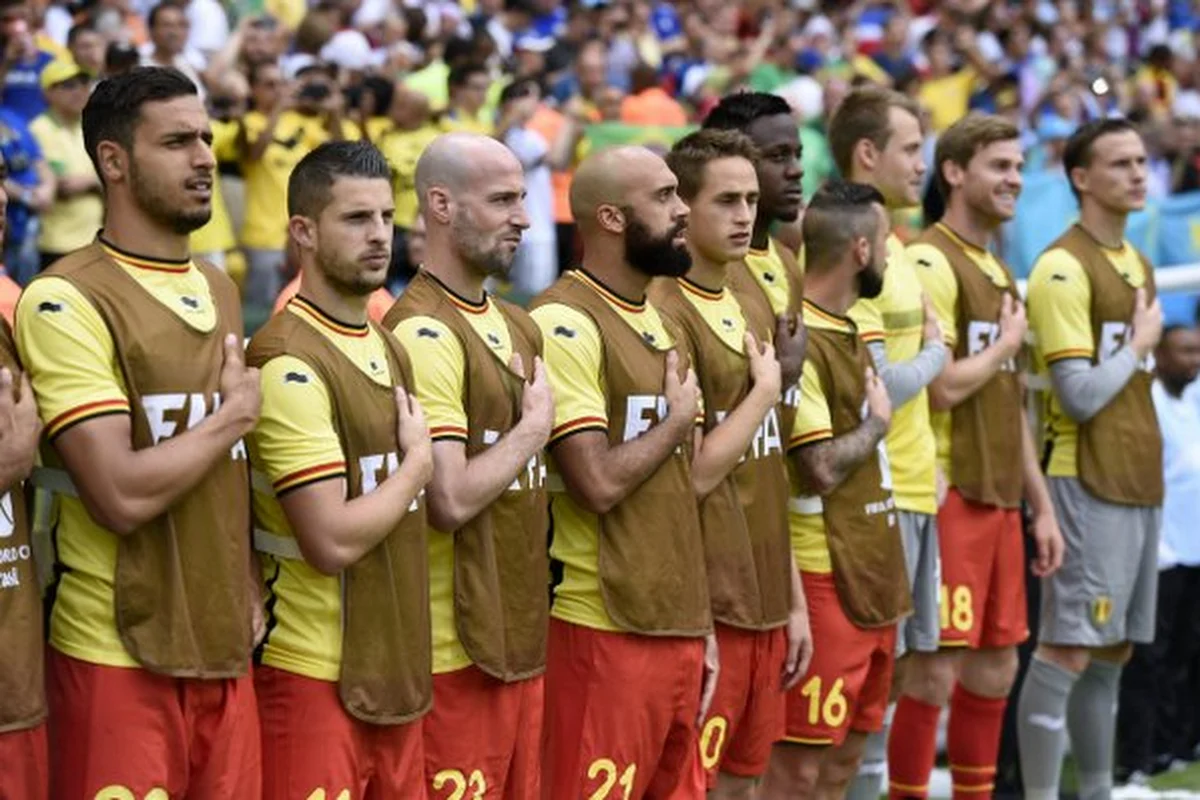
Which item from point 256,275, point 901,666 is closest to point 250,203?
point 256,275

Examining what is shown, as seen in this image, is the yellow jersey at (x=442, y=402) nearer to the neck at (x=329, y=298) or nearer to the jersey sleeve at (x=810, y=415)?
the neck at (x=329, y=298)

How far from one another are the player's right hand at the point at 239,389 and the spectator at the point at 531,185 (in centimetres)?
839

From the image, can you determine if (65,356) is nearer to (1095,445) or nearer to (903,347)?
(903,347)

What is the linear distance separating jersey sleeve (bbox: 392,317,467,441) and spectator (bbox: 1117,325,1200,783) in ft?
19.0

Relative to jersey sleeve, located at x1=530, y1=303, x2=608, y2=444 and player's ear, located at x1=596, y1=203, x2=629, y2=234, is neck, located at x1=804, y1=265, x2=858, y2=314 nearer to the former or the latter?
player's ear, located at x1=596, y1=203, x2=629, y2=234

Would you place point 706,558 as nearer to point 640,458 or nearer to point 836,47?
point 640,458

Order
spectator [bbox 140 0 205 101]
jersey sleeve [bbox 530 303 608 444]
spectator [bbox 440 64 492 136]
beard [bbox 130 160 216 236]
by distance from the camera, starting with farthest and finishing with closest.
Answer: spectator [bbox 440 64 492 136]
spectator [bbox 140 0 205 101]
jersey sleeve [bbox 530 303 608 444]
beard [bbox 130 160 216 236]

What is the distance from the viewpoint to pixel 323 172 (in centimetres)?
633

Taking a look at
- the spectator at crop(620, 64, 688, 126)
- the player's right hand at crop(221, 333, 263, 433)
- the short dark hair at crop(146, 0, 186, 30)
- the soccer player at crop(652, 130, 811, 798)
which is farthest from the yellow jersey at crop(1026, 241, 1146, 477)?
the spectator at crop(620, 64, 688, 126)

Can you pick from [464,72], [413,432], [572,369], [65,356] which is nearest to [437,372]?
[413,432]

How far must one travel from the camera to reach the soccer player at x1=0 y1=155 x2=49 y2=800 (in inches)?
219

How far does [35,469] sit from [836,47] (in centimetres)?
1624

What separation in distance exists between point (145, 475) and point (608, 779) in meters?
2.02

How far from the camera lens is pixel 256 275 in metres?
13.7
